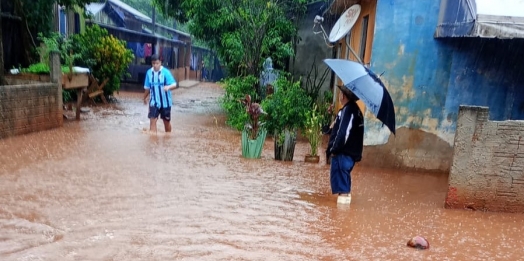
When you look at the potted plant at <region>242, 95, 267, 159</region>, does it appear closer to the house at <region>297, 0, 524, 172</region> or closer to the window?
the house at <region>297, 0, 524, 172</region>

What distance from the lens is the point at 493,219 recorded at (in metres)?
5.14

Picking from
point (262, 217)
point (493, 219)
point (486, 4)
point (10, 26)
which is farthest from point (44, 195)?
point (10, 26)

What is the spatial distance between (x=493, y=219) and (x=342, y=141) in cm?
199

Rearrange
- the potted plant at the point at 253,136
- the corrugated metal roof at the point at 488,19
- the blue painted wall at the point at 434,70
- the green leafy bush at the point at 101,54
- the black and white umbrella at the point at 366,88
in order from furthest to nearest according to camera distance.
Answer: the green leafy bush at the point at 101,54, the potted plant at the point at 253,136, the blue painted wall at the point at 434,70, the corrugated metal roof at the point at 488,19, the black and white umbrella at the point at 366,88

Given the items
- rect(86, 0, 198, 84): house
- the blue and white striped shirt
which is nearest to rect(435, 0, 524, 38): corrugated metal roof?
the blue and white striped shirt

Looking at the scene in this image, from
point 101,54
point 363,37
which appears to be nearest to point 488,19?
point 363,37

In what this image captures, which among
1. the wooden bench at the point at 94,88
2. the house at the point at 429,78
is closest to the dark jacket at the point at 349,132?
the house at the point at 429,78

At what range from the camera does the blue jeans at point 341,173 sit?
5.32 m

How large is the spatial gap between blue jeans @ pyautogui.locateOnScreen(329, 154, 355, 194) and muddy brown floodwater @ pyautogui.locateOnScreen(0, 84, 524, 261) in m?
0.24

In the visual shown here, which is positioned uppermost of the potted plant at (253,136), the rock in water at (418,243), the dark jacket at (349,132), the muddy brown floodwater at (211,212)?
the dark jacket at (349,132)

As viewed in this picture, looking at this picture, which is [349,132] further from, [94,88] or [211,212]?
[94,88]

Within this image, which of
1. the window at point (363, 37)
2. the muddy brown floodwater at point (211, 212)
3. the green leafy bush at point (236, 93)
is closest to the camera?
the muddy brown floodwater at point (211, 212)

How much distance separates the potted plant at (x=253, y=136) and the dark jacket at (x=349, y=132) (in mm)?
2742

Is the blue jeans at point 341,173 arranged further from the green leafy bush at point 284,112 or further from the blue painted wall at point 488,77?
the green leafy bush at point 284,112
